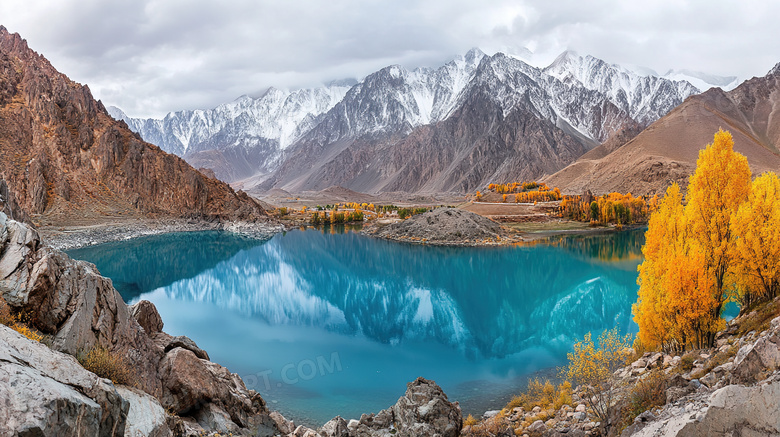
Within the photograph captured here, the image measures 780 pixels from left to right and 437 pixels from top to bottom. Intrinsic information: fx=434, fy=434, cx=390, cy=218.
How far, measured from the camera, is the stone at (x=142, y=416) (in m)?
7.44

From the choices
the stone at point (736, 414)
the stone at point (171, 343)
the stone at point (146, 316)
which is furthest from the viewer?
the stone at point (146, 316)

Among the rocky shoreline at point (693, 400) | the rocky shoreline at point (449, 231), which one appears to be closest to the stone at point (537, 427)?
the rocky shoreline at point (693, 400)

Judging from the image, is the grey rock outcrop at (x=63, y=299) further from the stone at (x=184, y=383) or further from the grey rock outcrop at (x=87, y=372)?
the stone at (x=184, y=383)

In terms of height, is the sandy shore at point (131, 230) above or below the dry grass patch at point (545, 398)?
above

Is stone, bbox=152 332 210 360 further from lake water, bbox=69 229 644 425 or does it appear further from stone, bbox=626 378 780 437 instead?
stone, bbox=626 378 780 437

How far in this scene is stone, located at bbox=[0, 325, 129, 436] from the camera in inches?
195

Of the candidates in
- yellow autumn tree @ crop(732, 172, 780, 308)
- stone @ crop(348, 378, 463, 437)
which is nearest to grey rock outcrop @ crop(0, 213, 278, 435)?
stone @ crop(348, 378, 463, 437)

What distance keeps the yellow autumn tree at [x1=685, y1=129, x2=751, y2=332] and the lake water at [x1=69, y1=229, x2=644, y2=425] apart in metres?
9.31

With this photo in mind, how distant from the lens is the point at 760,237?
14727mm

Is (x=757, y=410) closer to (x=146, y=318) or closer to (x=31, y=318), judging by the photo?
(x=31, y=318)

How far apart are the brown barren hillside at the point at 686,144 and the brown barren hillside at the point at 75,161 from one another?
355ft

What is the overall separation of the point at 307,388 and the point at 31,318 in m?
13.6

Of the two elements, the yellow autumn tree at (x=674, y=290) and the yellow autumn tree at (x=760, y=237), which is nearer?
the yellow autumn tree at (x=674, y=290)

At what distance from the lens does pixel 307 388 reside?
2044 centimetres
